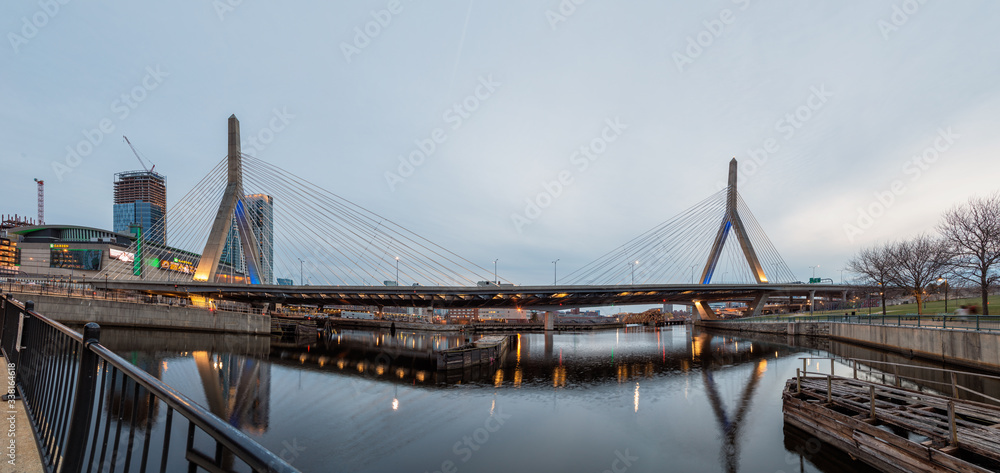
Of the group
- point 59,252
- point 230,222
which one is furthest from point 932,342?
point 59,252

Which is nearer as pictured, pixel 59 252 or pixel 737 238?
pixel 737 238

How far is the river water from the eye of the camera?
17.1 metres

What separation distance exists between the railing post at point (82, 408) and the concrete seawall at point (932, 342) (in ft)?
135

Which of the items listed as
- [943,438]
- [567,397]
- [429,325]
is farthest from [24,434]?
[429,325]

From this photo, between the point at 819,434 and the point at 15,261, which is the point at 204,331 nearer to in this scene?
the point at 819,434

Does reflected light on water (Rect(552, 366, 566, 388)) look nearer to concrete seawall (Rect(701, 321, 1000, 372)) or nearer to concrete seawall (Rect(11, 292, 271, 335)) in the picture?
concrete seawall (Rect(701, 321, 1000, 372))

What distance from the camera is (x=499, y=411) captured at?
23.7 meters

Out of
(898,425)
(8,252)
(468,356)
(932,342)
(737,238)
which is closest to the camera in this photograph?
(898,425)

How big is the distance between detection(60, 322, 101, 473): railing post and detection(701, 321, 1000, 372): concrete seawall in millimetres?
41150

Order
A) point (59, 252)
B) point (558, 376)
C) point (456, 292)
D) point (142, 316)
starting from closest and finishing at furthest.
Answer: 1. point (558, 376)
2. point (142, 316)
3. point (456, 292)
4. point (59, 252)

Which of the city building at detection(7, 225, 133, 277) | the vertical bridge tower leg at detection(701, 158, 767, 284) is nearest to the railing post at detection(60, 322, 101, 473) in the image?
the vertical bridge tower leg at detection(701, 158, 767, 284)

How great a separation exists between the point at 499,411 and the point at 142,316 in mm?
50159

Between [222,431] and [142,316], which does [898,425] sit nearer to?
[222,431]

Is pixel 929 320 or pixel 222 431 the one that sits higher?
pixel 222 431
